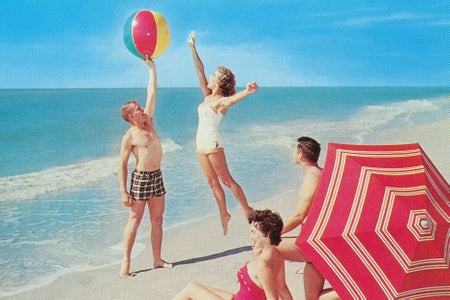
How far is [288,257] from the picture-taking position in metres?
4.18

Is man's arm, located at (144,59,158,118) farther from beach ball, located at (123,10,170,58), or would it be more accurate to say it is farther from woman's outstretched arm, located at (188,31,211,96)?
woman's outstretched arm, located at (188,31,211,96)

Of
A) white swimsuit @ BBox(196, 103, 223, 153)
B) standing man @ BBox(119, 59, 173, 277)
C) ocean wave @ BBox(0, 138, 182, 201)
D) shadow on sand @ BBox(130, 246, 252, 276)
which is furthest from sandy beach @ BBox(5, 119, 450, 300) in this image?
ocean wave @ BBox(0, 138, 182, 201)

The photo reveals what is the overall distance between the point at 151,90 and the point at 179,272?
179cm

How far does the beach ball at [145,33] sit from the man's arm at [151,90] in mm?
137

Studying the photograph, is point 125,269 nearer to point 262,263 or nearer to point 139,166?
point 139,166

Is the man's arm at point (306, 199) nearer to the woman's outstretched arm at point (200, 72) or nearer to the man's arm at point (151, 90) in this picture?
the man's arm at point (151, 90)

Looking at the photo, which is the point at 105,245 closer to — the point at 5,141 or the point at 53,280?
the point at 53,280

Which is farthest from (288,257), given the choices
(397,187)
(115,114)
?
(115,114)

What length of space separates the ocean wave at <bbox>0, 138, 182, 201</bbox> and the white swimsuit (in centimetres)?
635

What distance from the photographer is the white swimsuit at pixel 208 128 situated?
6027mm

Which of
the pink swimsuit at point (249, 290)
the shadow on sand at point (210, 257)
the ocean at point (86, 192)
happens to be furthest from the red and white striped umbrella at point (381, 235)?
the ocean at point (86, 192)

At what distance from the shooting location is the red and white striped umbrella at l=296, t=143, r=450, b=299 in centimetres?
345

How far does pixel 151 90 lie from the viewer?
230 inches

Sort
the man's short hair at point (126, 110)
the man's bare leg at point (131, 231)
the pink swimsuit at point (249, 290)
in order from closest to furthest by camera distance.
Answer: the pink swimsuit at point (249, 290), the man's short hair at point (126, 110), the man's bare leg at point (131, 231)
